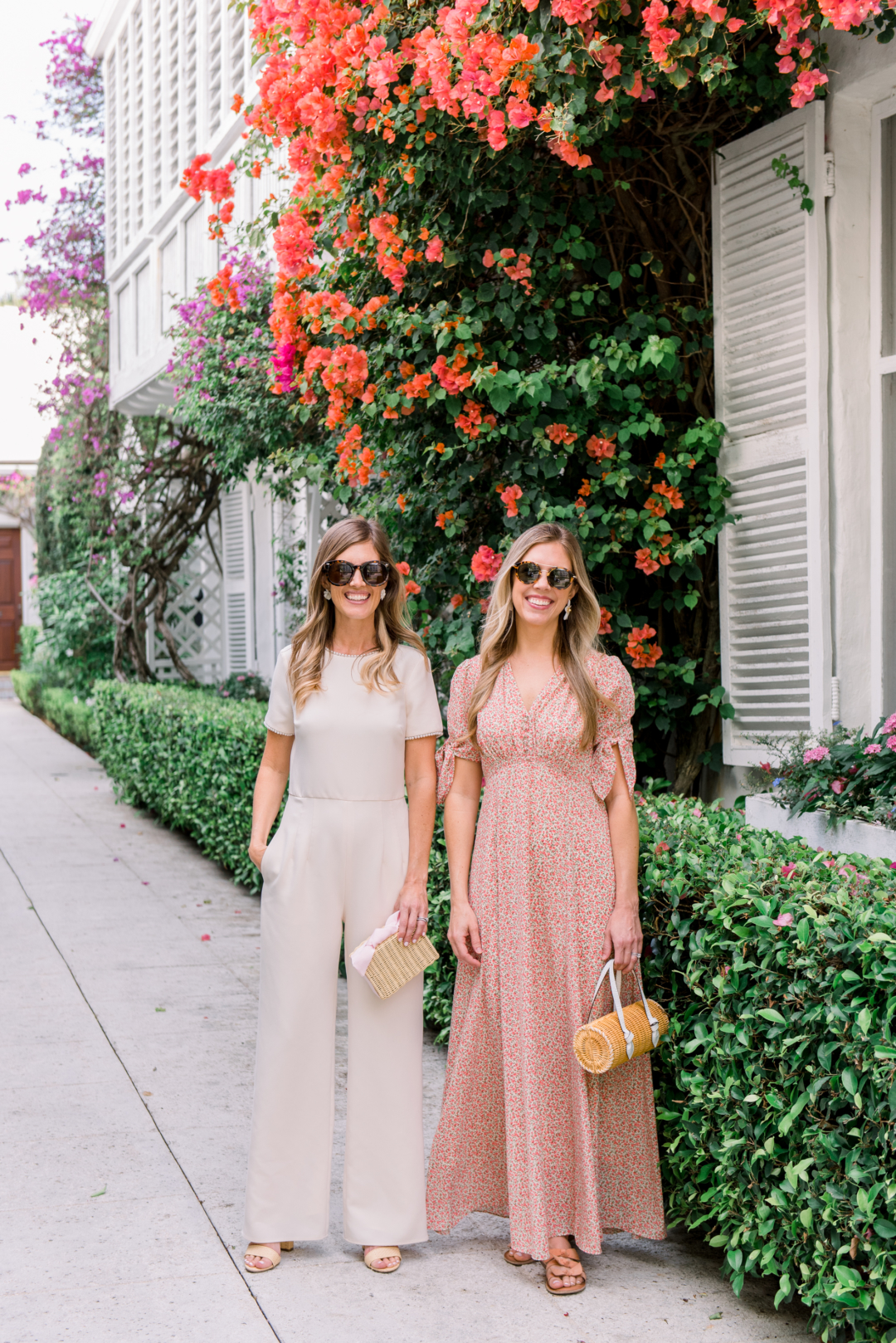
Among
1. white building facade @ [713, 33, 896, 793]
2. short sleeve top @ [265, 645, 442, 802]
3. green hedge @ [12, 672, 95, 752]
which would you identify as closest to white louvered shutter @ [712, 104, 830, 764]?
white building facade @ [713, 33, 896, 793]

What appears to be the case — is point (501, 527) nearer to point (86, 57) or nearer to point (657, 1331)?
point (657, 1331)

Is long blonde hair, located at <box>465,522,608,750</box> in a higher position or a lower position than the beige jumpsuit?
higher

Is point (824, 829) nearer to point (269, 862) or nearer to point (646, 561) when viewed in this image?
point (646, 561)

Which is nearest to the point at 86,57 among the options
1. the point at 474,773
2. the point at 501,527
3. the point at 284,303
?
the point at 284,303

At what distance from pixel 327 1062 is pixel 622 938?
2.61 feet

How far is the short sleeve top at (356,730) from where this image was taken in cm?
337

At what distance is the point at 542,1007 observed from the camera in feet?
10.6

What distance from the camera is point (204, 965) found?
628cm

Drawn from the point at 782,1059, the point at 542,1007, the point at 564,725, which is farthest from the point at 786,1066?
the point at 564,725

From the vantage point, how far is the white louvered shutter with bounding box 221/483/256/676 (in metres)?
12.6

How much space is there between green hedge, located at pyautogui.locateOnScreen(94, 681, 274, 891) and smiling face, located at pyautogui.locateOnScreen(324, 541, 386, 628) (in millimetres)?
3900

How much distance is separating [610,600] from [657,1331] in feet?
9.56

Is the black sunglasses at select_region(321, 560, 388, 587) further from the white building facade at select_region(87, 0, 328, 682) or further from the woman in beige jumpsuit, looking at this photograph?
the white building facade at select_region(87, 0, 328, 682)

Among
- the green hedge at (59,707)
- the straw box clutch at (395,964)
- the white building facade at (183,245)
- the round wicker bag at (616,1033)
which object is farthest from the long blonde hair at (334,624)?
the green hedge at (59,707)
